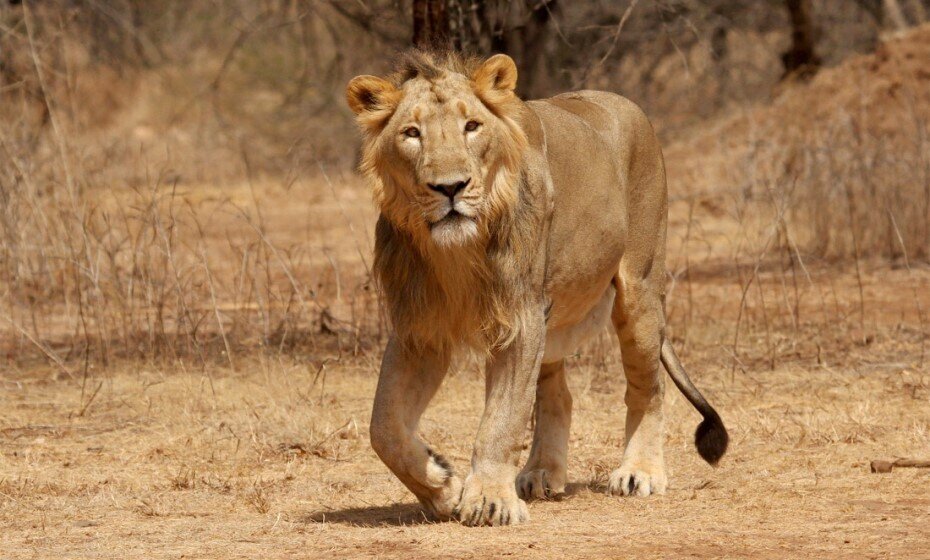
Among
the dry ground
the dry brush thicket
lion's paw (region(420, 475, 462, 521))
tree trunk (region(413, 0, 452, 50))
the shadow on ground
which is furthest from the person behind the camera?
the dry brush thicket

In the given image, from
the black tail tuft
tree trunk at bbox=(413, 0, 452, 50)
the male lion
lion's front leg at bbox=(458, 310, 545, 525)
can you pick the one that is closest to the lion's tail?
the black tail tuft

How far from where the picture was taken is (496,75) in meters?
4.36

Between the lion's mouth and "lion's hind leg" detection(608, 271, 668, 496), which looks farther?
"lion's hind leg" detection(608, 271, 668, 496)

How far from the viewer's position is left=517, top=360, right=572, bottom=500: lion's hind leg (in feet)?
16.4

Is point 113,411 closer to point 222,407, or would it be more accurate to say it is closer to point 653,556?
point 222,407

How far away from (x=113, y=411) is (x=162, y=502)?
1665 mm

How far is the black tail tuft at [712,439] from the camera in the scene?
508 cm

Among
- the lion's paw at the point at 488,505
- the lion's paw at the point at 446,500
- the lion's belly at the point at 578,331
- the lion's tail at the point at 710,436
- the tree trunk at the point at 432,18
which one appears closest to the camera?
the lion's paw at the point at 488,505

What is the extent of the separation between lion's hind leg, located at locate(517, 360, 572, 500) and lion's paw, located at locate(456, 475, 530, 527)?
0.69 meters

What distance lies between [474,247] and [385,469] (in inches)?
61.6

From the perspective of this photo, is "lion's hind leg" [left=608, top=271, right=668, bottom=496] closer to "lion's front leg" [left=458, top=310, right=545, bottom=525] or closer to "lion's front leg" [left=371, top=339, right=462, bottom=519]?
"lion's front leg" [left=458, top=310, right=545, bottom=525]

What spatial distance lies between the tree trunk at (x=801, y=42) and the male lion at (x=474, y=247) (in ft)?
38.2

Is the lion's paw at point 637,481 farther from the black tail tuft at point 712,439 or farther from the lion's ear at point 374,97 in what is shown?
the lion's ear at point 374,97

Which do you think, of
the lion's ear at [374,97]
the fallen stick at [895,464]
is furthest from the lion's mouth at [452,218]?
the fallen stick at [895,464]
